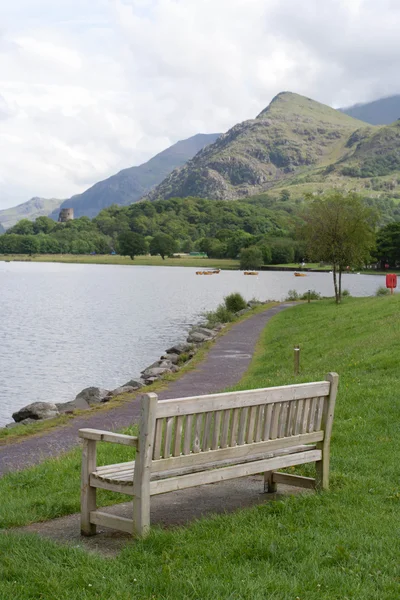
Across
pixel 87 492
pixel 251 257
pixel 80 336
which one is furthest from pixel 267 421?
pixel 251 257

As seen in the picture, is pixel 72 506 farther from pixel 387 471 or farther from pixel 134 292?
pixel 134 292

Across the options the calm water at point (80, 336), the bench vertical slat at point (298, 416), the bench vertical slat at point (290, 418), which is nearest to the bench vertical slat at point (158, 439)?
the bench vertical slat at point (290, 418)

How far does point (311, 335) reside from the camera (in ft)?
107

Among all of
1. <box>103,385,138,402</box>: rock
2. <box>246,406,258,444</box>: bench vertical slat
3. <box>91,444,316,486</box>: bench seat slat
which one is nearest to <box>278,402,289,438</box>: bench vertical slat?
<box>91,444,316,486</box>: bench seat slat

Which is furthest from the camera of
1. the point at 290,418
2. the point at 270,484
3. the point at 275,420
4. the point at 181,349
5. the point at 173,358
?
the point at 181,349

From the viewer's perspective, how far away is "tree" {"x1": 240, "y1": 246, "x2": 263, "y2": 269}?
6629 inches

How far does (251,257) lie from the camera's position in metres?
168

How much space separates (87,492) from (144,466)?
0.91 metres

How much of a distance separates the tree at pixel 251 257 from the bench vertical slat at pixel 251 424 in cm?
16079

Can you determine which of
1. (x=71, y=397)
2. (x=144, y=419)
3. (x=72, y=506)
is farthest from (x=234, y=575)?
(x=71, y=397)

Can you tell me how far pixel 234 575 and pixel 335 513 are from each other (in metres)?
2.20

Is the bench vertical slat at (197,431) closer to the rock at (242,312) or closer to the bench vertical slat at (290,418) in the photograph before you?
the bench vertical slat at (290,418)

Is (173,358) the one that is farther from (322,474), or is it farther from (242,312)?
(242,312)

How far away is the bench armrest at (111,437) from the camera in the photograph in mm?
6825
